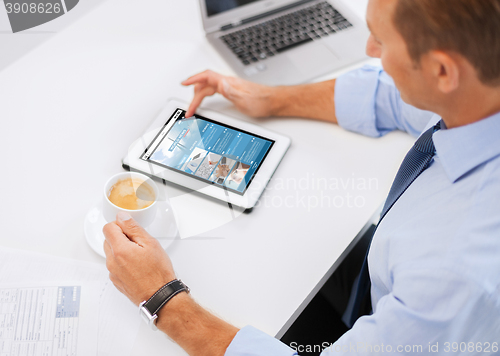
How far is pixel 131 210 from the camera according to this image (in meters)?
0.80

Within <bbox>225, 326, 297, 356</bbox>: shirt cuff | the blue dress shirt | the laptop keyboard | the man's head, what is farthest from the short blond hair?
the laptop keyboard

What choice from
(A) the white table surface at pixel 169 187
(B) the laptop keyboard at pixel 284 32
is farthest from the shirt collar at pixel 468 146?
(B) the laptop keyboard at pixel 284 32

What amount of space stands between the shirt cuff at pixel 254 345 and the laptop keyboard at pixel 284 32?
30.2 inches

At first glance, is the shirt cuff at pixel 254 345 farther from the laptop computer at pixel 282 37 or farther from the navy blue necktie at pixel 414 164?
the laptop computer at pixel 282 37

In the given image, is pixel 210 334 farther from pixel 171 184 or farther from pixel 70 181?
pixel 70 181

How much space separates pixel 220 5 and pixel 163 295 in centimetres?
84

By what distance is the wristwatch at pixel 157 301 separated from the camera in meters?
0.76

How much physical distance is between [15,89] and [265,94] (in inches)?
25.8

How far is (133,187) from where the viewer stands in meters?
0.86

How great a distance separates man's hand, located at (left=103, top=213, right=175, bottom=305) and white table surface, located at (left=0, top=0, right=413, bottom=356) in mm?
59

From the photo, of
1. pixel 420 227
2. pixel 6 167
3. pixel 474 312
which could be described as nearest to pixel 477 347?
pixel 474 312

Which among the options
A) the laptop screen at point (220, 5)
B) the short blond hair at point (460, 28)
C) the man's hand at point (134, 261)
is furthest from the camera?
the laptop screen at point (220, 5)

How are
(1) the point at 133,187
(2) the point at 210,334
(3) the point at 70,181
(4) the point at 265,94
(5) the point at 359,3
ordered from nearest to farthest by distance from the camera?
(2) the point at 210,334
(1) the point at 133,187
(3) the point at 70,181
(4) the point at 265,94
(5) the point at 359,3

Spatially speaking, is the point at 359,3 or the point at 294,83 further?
the point at 359,3
